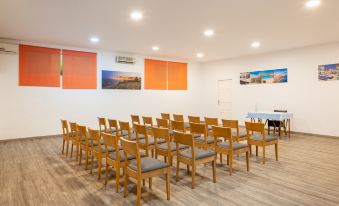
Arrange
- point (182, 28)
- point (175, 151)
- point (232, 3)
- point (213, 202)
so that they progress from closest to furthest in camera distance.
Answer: point (213, 202)
point (175, 151)
point (232, 3)
point (182, 28)

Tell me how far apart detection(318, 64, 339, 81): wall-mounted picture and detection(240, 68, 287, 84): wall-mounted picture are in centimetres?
115

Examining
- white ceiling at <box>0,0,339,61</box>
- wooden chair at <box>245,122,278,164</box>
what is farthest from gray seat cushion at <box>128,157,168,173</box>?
white ceiling at <box>0,0,339,61</box>

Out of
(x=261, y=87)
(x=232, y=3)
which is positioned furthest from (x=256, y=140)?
(x=261, y=87)

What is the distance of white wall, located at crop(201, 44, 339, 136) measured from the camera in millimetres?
7242

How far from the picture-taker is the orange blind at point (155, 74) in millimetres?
9539

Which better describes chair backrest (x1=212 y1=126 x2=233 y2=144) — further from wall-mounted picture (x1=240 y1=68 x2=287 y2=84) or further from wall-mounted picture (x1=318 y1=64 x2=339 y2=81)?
wall-mounted picture (x1=240 y1=68 x2=287 y2=84)

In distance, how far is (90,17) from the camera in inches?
191

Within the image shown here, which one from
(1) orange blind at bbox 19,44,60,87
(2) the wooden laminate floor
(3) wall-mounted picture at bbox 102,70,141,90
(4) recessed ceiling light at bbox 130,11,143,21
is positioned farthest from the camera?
(3) wall-mounted picture at bbox 102,70,141,90

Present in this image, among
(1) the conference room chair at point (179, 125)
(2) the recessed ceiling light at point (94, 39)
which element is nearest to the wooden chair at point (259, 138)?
(1) the conference room chair at point (179, 125)

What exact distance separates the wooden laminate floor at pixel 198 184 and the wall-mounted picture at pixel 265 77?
393 cm

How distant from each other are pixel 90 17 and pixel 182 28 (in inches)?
86.1

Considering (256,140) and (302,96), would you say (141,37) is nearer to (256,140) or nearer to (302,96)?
(256,140)

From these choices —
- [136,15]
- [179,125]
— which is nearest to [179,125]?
[179,125]

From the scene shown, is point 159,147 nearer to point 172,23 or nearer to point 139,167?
point 139,167
